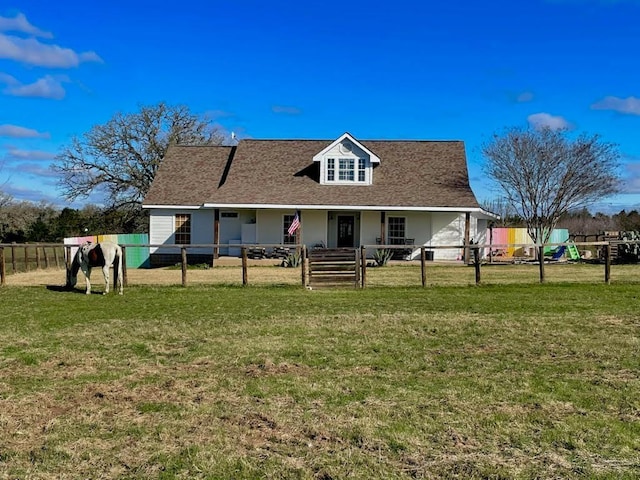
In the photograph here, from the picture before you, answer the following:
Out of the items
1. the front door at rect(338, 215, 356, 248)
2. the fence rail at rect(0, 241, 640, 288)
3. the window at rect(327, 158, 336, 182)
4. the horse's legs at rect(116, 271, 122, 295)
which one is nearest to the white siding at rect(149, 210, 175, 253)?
the fence rail at rect(0, 241, 640, 288)

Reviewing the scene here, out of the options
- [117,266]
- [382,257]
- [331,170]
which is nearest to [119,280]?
[117,266]

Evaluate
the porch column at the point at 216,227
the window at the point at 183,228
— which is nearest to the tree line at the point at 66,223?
the window at the point at 183,228

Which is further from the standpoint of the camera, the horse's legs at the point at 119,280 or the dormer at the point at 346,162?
the dormer at the point at 346,162

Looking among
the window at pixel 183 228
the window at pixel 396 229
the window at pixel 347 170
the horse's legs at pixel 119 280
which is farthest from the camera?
the window at pixel 183 228

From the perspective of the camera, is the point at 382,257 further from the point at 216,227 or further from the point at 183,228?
the point at 183,228

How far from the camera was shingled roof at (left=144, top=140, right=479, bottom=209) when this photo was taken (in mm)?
25969

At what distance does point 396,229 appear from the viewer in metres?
27.5

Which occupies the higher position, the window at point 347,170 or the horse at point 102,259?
the window at point 347,170

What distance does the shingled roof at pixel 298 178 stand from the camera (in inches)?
1022

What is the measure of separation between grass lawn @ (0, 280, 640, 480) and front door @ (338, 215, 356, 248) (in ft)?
54.9

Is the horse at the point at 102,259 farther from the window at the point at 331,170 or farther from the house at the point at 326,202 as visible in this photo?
the window at the point at 331,170

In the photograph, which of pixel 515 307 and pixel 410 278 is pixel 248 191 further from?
pixel 515 307

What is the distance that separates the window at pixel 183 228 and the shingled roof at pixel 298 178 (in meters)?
0.81

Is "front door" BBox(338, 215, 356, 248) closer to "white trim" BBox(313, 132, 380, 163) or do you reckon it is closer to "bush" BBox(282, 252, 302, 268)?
"white trim" BBox(313, 132, 380, 163)
